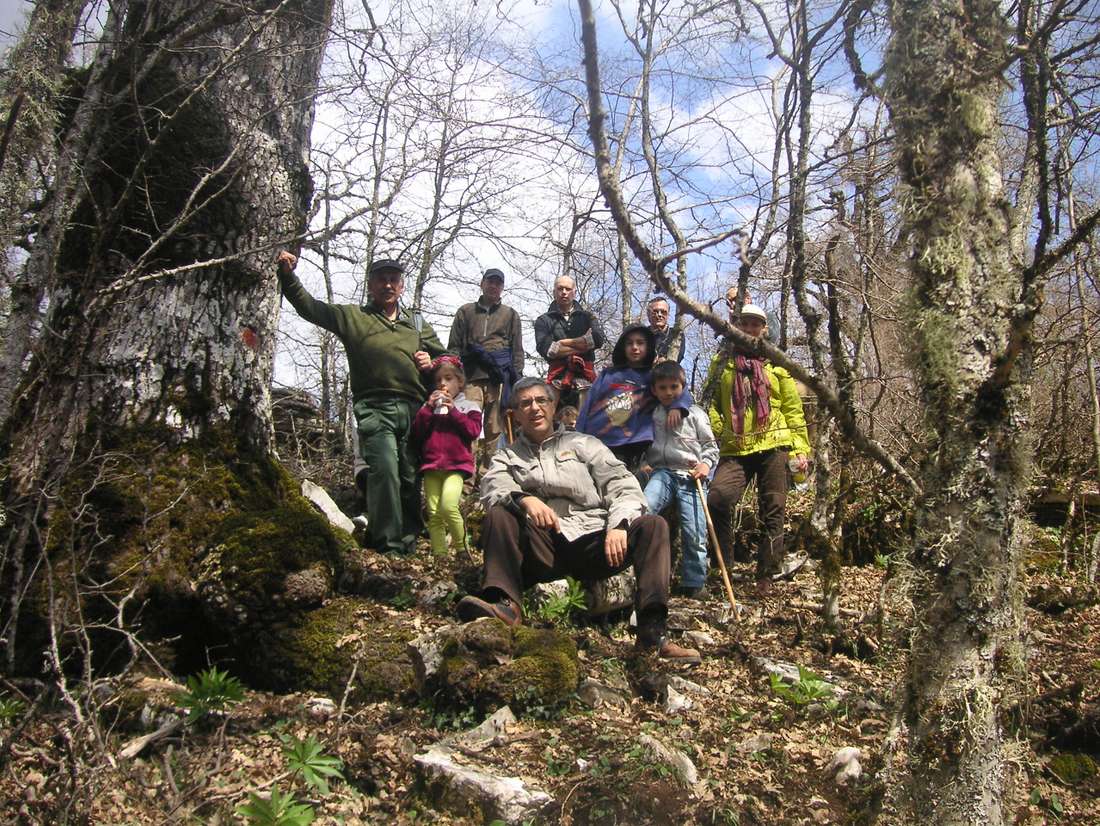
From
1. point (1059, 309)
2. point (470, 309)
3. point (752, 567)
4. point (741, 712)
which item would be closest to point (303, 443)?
point (470, 309)

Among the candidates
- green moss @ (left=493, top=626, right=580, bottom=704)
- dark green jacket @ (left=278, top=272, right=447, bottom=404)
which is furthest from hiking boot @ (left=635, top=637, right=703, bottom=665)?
dark green jacket @ (left=278, top=272, right=447, bottom=404)

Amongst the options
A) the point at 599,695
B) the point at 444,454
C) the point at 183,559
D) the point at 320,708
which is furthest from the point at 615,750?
the point at 444,454

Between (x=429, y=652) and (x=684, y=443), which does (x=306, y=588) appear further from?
(x=684, y=443)

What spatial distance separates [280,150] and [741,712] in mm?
4125

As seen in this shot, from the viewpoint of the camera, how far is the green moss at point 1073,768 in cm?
354

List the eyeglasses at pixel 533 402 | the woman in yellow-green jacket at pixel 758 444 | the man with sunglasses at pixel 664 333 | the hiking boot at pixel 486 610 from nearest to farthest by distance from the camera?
the hiking boot at pixel 486 610 → the eyeglasses at pixel 533 402 → the woman in yellow-green jacket at pixel 758 444 → the man with sunglasses at pixel 664 333

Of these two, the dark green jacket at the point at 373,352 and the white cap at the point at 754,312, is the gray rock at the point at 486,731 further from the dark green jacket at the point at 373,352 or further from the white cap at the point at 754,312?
the white cap at the point at 754,312

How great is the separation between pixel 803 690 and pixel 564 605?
4.68 ft

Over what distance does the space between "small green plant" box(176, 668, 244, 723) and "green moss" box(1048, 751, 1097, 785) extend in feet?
12.2

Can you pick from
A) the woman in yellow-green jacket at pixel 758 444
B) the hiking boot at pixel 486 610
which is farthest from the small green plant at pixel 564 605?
the woman in yellow-green jacket at pixel 758 444

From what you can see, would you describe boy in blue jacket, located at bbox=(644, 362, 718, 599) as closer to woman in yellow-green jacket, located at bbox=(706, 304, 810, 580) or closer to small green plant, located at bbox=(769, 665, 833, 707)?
woman in yellow-green jacket, located at bbox=(706, 304, 810, 580)

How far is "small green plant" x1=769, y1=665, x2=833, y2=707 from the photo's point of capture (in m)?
3.99

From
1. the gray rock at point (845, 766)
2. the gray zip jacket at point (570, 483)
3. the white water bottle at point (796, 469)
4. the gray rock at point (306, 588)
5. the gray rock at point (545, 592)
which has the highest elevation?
the white water bottle at point (796, 469)

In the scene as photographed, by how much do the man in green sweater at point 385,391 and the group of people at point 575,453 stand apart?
0.01 m
